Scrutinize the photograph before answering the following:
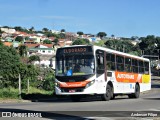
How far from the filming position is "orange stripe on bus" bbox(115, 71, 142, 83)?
2581 cm

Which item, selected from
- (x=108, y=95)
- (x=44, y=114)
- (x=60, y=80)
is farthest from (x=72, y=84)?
(x=44, y=114)

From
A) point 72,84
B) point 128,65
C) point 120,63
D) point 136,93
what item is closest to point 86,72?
point 72,84

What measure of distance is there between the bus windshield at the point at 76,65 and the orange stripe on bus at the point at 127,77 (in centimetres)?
335

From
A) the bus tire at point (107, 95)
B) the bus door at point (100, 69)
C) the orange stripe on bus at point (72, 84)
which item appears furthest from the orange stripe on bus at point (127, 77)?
the orange stripe on bus at point (72, 84)

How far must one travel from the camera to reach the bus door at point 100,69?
2284 centimetres

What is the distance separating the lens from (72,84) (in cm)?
2244

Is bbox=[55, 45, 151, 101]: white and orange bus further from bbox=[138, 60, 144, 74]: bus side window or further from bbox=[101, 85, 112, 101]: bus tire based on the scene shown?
bbox=[138, 60, 144, 74]: bus side window

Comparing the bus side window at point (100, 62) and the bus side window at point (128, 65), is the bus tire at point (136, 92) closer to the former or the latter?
the bus side window at point (128, 65)

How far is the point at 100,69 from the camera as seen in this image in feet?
75.8

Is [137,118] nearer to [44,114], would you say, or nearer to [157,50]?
[44,114]

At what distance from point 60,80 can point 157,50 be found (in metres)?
120

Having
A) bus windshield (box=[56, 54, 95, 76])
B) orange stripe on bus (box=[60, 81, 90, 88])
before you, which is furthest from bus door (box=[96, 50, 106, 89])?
orange stripe on bus (box=[60, 81, 90, 88])

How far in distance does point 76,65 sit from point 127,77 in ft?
19.3

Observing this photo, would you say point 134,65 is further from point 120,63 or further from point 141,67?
point 120,63
